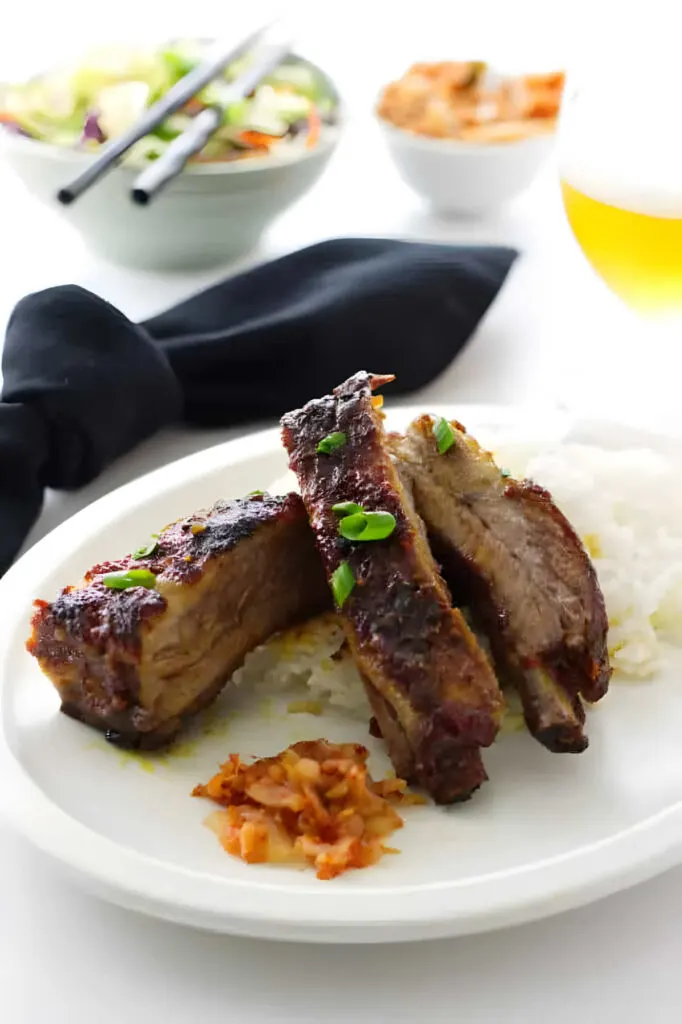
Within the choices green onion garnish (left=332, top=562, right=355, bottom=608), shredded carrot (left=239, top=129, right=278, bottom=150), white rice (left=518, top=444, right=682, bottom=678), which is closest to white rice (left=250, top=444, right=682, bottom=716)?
white rice (left=518, top=444, right=682, bottom=678)

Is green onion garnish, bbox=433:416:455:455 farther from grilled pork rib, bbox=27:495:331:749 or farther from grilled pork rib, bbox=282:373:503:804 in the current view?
grilled pork rib, bbox=27:495:331:749

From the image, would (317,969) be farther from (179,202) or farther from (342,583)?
(179,202)

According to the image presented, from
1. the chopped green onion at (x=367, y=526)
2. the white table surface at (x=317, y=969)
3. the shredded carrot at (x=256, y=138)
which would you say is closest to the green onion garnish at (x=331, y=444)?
the chopped green onion at (x=367, y=526)

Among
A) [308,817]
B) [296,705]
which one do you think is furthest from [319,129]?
[308,817]

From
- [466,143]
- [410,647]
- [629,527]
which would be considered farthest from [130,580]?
[466,143]

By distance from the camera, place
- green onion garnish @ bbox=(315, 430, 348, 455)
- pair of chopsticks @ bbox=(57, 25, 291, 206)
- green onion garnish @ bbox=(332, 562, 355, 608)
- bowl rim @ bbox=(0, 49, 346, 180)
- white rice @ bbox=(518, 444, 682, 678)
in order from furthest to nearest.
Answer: bowl rim @ bbox=(0, 49, 346, 180)
pair of chopsticks @ bbox=(57, 25, 291, 206)
white rice @ bbox=(518, 444, 682, 678)
green onion garnish @ bbox=(315, 430, 348, 455)
green onion garnish @ bbox=(332, 562, 355, 608)

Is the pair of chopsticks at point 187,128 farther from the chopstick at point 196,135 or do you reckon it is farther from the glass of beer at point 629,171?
the glass of beer at point 629,171

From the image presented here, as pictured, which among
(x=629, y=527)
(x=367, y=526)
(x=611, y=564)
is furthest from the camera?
(x=629, y=527)
